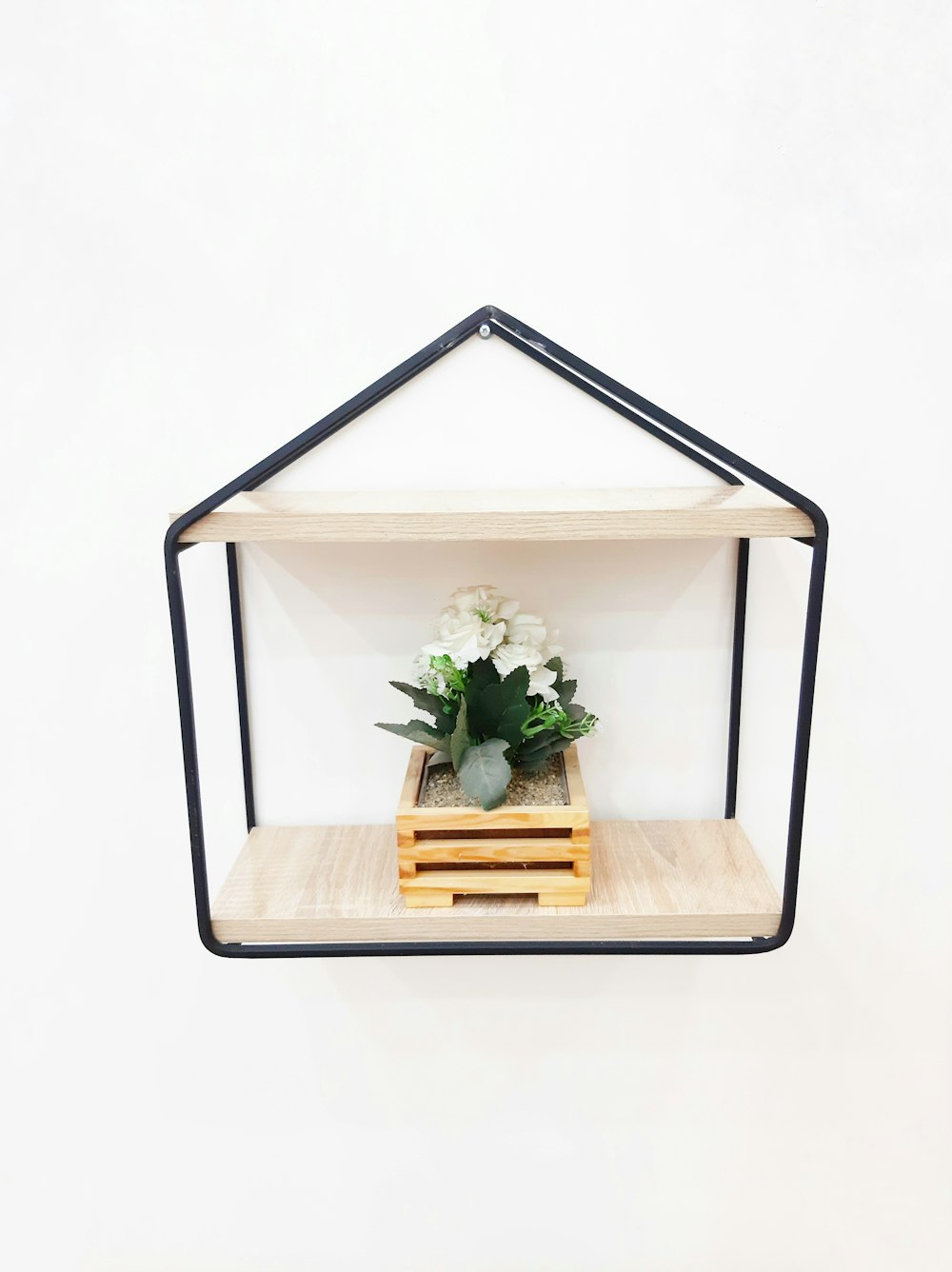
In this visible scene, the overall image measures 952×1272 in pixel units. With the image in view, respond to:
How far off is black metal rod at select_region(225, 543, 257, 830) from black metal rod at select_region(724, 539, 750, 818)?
0.48m

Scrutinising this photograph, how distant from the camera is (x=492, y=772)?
2.46 feet

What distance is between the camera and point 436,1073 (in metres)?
Result: 1.01

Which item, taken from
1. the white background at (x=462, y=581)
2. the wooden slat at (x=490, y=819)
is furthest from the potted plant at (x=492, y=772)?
the white background at (x=462, y=581)

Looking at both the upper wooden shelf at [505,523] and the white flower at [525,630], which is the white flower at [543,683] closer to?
the white flower at [525,630]

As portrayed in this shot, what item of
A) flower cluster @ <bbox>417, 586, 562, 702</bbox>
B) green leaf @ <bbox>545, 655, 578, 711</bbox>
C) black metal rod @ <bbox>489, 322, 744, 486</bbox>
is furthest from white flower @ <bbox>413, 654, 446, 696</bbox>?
black metal rod @ <bbox>489, 322, 744, 486</bbox>

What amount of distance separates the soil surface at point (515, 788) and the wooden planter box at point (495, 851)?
17 mm

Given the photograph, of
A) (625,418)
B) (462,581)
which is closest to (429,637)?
(462,581)

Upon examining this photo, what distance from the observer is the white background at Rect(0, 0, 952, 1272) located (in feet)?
2.69

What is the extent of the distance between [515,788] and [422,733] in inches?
3.8

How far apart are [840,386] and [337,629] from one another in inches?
20.9

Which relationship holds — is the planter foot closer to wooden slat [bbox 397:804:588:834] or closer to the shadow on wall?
wooden slat [bbox 397:804:588:834]

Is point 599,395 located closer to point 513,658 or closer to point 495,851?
point 513,658

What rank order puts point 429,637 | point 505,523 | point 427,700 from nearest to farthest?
point 505,523
point 427,700
point 429,637

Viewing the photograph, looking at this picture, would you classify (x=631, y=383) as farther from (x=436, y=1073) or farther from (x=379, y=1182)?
(x=379, y=1182)
